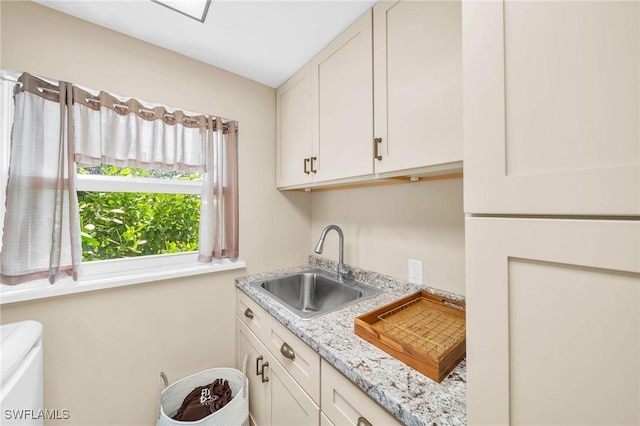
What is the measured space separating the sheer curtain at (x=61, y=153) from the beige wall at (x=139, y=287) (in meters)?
0.10

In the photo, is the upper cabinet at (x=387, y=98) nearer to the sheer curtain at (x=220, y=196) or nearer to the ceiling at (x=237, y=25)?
the ceiling at (x=237, y=25)

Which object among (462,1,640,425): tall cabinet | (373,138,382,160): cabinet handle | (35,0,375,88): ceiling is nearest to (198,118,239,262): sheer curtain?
(35,0,375,88): ceiling

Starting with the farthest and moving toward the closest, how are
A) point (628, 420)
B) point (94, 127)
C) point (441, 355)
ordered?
1. point (94, 127)
2. point (441, 355)
3. point (628, 420)

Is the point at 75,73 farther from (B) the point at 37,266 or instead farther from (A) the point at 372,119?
(A) the point at 372,119

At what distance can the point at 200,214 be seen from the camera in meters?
1.57

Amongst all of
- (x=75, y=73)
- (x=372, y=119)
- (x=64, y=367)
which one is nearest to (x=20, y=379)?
(x=64, y=367)

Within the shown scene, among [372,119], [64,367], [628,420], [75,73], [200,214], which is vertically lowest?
[64,367]

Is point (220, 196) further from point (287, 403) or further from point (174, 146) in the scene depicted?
point (287, 403)

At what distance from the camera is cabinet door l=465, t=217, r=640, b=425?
0.32 m

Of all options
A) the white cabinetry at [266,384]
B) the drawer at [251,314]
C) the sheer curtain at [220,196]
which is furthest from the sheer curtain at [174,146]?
the white cabinetry at [266,384]

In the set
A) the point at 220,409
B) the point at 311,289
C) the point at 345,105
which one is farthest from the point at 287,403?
the point at 345,105

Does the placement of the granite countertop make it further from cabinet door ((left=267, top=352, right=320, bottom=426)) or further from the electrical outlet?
cabinet door ((left=267, top=352, right=320, bottom=426))

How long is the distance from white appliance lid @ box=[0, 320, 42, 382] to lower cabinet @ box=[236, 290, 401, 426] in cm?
85

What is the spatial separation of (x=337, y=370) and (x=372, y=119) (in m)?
0.99
